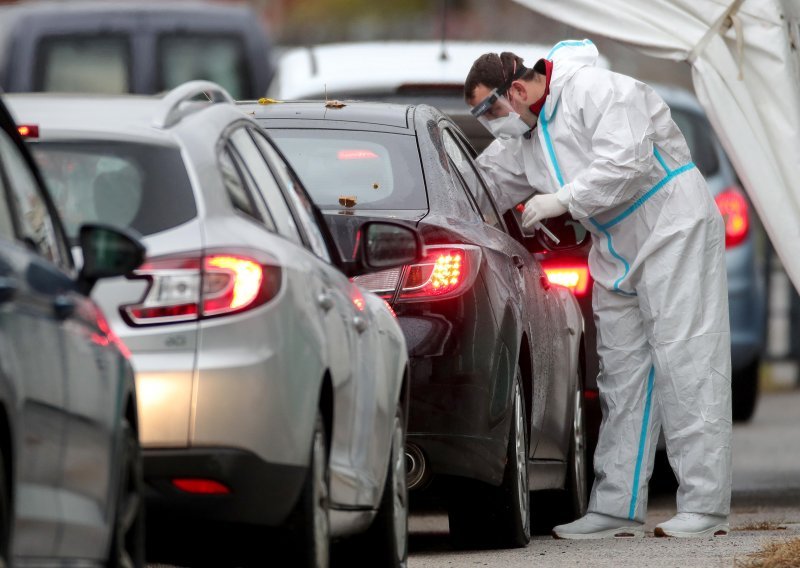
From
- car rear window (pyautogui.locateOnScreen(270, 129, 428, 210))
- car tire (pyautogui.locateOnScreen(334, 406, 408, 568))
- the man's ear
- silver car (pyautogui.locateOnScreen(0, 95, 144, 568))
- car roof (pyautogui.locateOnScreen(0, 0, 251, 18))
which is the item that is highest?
car roof (pyautogui.locateOnScreen(0, 0, 251, 18))

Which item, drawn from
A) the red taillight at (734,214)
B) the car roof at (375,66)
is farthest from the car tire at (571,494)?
the red taillight at (734,214)

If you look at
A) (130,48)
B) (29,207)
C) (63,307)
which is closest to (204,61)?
(130,48)

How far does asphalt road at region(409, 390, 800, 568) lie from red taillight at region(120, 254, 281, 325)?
7.89ft

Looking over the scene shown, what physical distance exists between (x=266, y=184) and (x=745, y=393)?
10445 millimetres

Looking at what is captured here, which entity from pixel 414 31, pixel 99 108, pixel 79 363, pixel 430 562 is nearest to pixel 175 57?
pixel 430 562

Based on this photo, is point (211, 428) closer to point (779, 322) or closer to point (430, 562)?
point (430, 562)

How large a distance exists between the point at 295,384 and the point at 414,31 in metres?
37.3

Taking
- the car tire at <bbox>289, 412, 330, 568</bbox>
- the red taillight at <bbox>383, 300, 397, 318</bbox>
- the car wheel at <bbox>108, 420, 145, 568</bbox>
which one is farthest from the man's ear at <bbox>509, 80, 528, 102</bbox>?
the car wheel at <bbox>108, 420, 145, 568</bbox>

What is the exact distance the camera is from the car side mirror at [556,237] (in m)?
9.36

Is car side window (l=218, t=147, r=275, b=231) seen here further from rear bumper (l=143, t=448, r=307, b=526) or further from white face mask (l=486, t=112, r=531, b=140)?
white face mask (l=486, t=112, r=531, b=140)

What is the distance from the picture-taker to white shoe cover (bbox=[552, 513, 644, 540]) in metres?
9.28

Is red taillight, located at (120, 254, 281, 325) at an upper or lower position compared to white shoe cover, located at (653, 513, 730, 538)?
upper

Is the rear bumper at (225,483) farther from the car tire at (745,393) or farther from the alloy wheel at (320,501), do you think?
the car tire at (745,393)

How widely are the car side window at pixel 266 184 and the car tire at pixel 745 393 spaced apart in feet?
31.5
